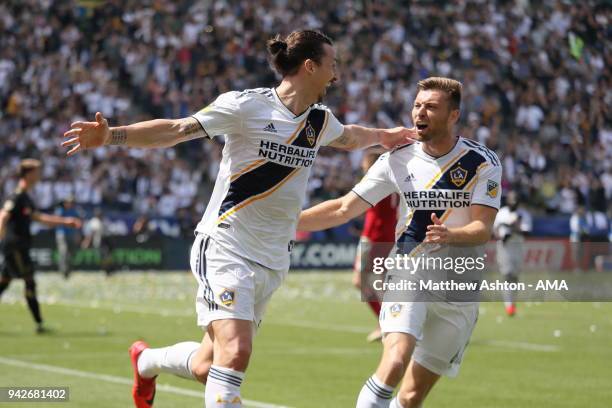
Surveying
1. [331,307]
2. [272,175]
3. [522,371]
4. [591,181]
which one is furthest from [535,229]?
[272,175]

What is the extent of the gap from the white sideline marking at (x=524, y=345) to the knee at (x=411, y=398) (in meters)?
8.36

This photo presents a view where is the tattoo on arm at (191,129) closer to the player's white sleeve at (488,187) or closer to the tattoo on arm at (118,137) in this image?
the tattoo on arm at (118,137)

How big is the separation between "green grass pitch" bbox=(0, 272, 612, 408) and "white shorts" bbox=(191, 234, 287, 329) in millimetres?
3236

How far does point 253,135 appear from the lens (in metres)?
7.62

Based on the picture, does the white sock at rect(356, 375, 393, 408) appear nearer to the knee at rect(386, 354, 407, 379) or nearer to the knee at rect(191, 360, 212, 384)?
the knee at rect(386, 354, 407, 379)

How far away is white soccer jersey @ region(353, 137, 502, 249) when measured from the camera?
7895mm

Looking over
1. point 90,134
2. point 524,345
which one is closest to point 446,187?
point 90,134

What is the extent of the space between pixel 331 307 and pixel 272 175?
15809 millimetres

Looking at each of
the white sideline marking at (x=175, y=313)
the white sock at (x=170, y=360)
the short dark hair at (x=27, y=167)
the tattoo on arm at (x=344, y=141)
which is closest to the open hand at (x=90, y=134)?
the white sock at (x=170, y=360)

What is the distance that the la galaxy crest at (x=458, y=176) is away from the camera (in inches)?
311

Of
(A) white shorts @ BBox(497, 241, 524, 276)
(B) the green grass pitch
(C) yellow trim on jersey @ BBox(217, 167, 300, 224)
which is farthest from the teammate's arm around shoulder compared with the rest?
(C) yellow trim on jersey @ BBox(217, 167, 300, 224)

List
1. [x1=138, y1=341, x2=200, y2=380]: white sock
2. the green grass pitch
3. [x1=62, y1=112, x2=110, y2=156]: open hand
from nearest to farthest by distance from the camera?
[x1=62, y1=112, x2=110, y2=156]: open hand < [x1=138, y1=341, x2=200, y2=380]: white sock < the green grass pitch

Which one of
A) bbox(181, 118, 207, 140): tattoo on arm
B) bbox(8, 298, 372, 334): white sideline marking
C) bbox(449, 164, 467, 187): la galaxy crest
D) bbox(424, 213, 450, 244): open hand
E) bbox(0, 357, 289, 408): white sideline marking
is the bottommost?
bbox(8, 298, 372, 334): white sideline marking

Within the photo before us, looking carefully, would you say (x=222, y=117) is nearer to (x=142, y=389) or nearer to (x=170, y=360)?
(x=170, y=360)
